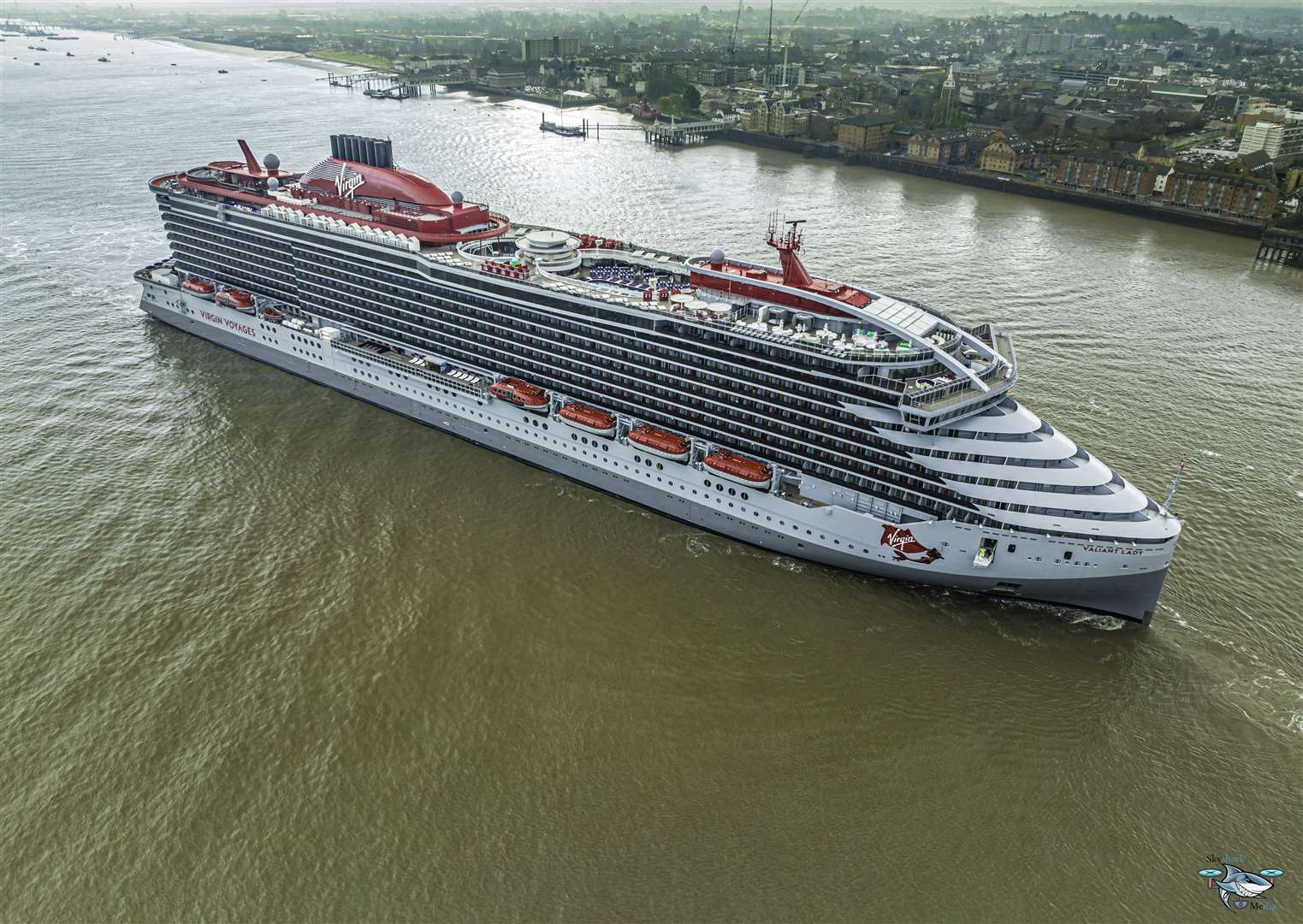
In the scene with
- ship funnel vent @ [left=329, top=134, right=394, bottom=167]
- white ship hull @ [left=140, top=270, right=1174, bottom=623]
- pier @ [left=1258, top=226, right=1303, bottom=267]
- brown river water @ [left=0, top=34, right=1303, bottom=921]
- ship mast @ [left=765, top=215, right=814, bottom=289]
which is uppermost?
ship funnel vent @ [left=329, top=134, right=394, bottom=167]

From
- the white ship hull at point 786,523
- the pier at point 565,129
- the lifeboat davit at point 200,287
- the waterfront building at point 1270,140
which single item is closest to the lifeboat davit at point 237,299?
the lifeboat davit at point 200,287

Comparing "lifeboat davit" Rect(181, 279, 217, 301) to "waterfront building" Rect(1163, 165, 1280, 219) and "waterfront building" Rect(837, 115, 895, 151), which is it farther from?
"waterfront building" Rect(1163, 165, 1280, 219)

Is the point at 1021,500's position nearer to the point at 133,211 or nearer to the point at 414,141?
the point at 133,211

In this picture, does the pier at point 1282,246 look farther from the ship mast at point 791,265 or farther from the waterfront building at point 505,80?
the waterfront building at point 505,80

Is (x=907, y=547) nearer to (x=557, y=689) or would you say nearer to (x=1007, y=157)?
(x=557, y=689)

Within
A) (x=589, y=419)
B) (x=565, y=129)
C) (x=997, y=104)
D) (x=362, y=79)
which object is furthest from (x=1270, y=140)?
(x=362, y=79)

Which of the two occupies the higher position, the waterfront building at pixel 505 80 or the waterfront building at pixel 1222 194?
the waterfront building at pixel 505 80

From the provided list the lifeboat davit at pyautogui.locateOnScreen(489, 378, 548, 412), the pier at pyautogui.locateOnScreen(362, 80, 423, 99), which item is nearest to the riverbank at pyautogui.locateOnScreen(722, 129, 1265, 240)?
the pier at pyautogui.locateOnScreen(362, 80, 423, 99)
